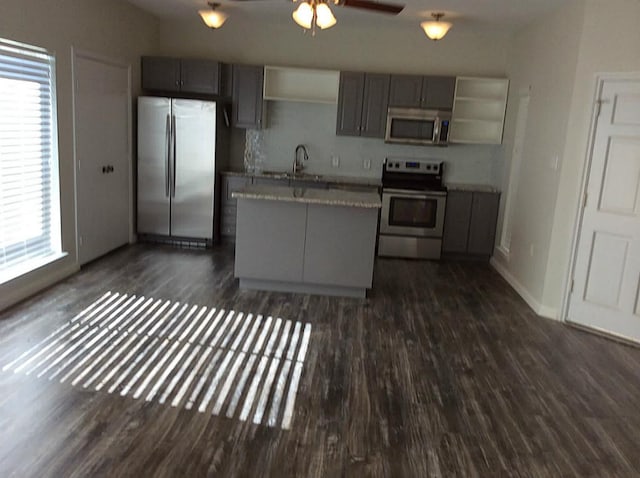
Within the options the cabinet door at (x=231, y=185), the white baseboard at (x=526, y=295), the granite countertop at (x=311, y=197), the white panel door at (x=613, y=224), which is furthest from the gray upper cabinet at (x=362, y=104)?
the white panel door at (x=613, y=224)

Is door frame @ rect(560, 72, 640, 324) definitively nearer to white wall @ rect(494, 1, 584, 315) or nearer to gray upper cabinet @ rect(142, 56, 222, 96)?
white wall @ rect(494, 1, 584, 315)

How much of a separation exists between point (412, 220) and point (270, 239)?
7.59 ft

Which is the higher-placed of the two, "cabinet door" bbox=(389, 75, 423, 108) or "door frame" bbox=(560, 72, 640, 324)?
"cabinet door" bbox=(389, 75, 423, 108)

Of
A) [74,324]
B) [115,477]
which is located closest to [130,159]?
[74,324]

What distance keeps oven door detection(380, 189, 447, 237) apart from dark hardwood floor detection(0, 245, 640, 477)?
Answer: 5.82 feet

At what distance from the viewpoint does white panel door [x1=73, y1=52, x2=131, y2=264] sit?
198 inches

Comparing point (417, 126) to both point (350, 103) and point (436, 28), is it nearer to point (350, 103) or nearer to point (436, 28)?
point (350, 103)

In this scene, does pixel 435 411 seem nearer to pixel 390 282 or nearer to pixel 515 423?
pixel 515 423

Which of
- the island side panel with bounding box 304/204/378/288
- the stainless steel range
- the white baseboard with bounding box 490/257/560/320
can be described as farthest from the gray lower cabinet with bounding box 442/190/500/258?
the island side panel with bounding box 304/204/378/288

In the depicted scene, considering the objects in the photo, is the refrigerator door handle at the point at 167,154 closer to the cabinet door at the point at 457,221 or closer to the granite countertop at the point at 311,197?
the granite countertop at the point at 311,197

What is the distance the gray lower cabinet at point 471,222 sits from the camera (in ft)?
20.9

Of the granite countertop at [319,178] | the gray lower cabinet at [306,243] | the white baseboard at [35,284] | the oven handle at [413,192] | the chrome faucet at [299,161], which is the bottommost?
the white baseboard at [35,284]

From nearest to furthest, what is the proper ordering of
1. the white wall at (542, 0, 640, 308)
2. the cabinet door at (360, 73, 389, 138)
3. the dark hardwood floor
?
the dark hardwood floor
the white wall at (542, 0, 640, 308)
the cabinet door at (360, 73, 389, 138)

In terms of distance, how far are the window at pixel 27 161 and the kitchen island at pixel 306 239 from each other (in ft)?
5.48
